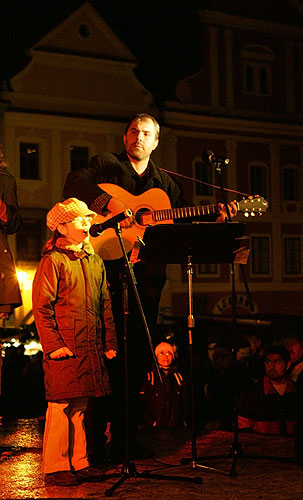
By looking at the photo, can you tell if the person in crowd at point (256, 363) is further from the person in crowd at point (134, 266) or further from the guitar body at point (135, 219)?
the guitar body at point (135, 219)

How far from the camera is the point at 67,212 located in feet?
19.4

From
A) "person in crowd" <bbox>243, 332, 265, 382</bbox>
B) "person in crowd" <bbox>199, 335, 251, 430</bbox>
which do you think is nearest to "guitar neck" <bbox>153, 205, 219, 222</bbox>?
"person in crowd" <bbox>199, 335, 251, 430</bbox>

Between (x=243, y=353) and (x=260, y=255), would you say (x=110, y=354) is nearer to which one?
(x=243, y=353)

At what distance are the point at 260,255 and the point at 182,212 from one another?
76.1 ft

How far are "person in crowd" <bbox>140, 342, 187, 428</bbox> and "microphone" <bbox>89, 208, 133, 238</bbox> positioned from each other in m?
2.00

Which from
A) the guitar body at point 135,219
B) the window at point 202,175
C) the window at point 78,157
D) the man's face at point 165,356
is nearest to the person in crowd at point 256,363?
the man's face at point 165,356

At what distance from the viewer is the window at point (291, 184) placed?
1188 inches

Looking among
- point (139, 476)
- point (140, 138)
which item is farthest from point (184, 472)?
point (140, 138)

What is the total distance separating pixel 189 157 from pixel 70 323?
22.2m

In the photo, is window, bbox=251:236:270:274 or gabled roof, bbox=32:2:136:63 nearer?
gabled roof, bbox=32:2:136:63

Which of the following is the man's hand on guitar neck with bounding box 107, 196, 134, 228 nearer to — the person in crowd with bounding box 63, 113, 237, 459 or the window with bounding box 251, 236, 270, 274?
the person in crowd with bounding box 63, 113, 237, 459

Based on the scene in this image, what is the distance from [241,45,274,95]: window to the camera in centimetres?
2908

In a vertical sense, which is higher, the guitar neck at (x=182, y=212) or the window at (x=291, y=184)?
the window at (x=291, y=184)

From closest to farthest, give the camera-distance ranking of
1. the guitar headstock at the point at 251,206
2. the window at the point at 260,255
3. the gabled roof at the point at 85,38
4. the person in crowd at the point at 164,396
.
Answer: the guitar headstock at the point at 251,206, the person in crowd at the point at 164,396, the gabled roof at the point at 85,38, the window at the point at 260,255
